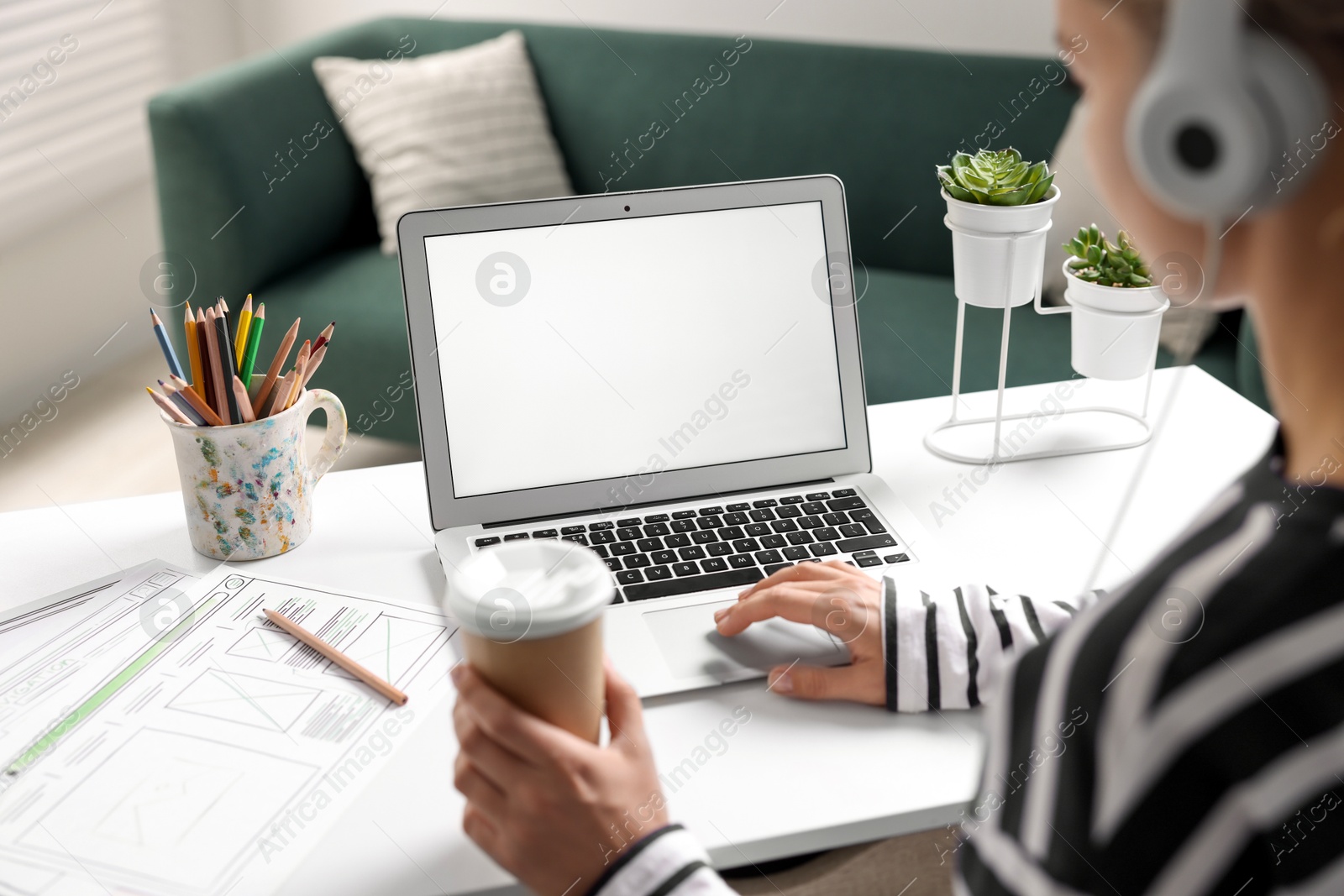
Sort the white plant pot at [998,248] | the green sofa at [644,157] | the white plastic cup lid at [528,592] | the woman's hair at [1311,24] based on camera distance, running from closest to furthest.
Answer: the woman's hair at [1311,24]
the white plastic cup lid at [528,592]
the white plant pot at [998,248]
the green sofa at [644,157]

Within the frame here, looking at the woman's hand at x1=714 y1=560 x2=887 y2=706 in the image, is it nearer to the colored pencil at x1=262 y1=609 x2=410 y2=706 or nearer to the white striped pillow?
the colored pencil at x1=262 y1=609 x2=410 y2=706

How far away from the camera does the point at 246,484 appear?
0.94m

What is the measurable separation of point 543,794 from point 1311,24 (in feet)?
1.58

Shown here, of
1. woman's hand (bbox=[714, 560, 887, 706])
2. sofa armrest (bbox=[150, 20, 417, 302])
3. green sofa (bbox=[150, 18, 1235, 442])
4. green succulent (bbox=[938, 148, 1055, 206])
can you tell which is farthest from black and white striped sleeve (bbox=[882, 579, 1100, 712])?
sofa armrest (bbox=[150, 20, 417, 302])

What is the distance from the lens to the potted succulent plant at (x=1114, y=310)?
3.77 feet

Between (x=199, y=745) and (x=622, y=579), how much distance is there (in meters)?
0.33

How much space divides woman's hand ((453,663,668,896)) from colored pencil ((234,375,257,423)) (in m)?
0.41

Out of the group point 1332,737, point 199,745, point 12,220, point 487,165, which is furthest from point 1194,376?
point 12,220

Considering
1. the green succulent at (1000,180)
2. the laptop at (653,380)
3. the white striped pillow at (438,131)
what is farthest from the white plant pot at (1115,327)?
the white striped pillow at (438,131)

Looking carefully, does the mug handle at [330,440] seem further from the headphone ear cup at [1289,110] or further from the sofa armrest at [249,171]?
the sofa armrest at [249,171]

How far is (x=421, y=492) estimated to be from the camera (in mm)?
1088

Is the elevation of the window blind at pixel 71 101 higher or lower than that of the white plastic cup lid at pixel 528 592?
lower

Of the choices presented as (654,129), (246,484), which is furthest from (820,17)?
(246,484)

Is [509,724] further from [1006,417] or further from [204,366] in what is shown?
[1006,417]
